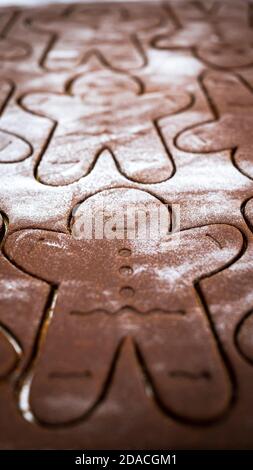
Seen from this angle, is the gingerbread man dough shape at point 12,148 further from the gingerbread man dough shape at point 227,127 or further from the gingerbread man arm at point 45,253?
the gingerbread man dough shape at point 227,127

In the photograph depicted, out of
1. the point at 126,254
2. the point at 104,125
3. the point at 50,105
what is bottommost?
the point at 126,254

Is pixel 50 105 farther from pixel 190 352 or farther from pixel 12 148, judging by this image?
pixel 190 352

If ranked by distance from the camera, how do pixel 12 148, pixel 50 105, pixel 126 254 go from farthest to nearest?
pixel 50 105, pixel 12 148, pixel 126 254

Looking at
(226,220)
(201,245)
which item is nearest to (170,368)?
(201,245)

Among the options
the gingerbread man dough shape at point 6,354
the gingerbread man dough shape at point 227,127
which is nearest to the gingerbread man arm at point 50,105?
the gingerbread man dough shape at point 227,127

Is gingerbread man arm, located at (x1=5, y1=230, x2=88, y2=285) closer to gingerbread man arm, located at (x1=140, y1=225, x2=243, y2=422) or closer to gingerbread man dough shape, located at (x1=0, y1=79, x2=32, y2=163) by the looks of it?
gingerbread man arm, located at (x1=140, y1=225, x2=243, y2=422)

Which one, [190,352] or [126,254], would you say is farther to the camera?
[126,254]

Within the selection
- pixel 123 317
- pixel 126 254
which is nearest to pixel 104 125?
pixel 126 254
